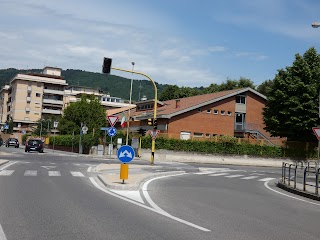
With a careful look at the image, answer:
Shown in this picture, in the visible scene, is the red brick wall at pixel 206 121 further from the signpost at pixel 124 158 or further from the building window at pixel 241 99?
the signpost at pixel 124 158

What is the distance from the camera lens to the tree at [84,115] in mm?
70438

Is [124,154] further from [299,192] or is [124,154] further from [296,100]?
[296,100]

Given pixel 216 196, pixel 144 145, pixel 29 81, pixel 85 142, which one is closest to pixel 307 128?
pixel 144 145

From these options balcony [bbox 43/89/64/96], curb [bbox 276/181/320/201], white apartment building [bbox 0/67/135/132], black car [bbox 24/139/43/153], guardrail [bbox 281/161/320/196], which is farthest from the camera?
balcony [bbox 43/89/64/96]

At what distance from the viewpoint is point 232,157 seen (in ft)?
153

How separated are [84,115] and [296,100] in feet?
120

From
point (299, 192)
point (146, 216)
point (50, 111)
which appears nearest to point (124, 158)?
point (146, 216)

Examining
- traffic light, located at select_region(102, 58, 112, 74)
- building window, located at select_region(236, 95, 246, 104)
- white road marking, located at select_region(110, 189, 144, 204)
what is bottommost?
white road marking, located at select_region(110, 189, 144, 204)

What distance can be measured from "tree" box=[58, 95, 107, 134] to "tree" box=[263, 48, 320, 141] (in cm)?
3013

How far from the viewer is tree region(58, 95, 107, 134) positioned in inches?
2773

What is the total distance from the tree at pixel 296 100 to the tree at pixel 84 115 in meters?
30.1

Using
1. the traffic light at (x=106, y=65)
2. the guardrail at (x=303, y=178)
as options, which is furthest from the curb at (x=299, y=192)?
the traffic light at (x=106, y=65)

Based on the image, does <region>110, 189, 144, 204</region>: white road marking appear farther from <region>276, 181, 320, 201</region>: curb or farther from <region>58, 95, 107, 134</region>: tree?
<region>58, 95, 107, 134</region>: tree

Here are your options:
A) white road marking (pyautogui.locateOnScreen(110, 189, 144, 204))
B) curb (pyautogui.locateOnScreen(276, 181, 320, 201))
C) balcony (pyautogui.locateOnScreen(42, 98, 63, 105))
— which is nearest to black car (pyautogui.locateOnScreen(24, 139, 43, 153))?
curb (pyautogui.locateOnScreen(276, 181, 320, 201))
